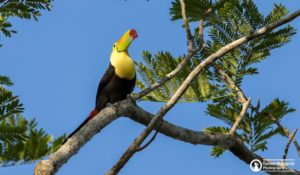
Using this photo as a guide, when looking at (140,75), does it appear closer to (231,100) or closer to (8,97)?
(231,100)

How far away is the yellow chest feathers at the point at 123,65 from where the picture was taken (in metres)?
6.22

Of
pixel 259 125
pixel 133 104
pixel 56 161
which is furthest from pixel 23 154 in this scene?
pixel 259 125

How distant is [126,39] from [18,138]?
326cm

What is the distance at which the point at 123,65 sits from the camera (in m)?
6.29

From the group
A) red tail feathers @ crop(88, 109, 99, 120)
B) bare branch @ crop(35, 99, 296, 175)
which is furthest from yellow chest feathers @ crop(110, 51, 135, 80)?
bare branch @ crop(35, 99, 296, 175)

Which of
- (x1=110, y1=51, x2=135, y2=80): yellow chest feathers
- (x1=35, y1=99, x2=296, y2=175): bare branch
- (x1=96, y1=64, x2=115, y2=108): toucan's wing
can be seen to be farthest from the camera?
(x1=96, y1=64, x2=115, y2=108): toucan's wing

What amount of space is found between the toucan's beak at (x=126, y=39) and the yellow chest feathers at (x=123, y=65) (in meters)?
0.07

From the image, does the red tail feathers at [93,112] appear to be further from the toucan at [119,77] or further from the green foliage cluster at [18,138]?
the green foliage cluster at [18,138]

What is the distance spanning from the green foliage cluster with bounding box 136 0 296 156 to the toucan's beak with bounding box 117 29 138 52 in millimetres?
474

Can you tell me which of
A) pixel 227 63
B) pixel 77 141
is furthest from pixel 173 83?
pixel 77 141

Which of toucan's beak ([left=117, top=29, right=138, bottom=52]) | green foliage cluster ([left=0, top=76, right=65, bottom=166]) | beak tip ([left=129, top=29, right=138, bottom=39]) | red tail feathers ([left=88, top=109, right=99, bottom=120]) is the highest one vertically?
toucan's beak ([left=117, top=29, right=138, bottom=52])

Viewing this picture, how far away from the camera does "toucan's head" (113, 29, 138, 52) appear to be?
20.1ft

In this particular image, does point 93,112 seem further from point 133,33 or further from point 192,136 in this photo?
point 192,136

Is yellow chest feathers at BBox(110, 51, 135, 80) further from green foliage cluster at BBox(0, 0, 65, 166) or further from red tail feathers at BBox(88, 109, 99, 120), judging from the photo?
green foliage cluster at BBox(0, 0, 65, 166)
